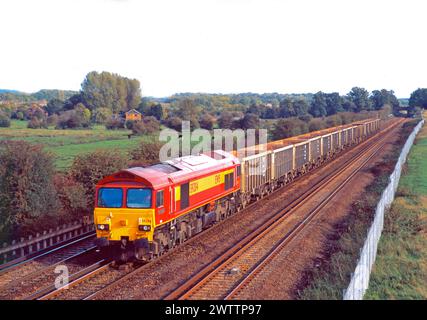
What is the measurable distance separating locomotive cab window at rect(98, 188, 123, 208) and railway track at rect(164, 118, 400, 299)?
3.47 m

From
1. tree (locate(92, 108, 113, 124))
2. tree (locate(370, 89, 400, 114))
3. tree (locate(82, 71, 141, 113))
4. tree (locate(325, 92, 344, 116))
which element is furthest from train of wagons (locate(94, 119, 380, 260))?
tree (locate(370, 89, 400, 114))

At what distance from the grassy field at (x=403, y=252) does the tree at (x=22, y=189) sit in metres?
15.2

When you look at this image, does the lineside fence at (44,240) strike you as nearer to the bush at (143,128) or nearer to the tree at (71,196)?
the tree at (71,196)

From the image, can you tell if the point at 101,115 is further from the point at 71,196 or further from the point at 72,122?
the point at 71,196

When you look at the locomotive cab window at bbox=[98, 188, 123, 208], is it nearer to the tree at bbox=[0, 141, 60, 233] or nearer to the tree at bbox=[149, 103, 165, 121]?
the tree at bbox=[0, 141, 60, 233]

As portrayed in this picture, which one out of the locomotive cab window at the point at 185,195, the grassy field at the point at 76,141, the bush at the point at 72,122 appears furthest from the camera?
the bush at the point at 72,122

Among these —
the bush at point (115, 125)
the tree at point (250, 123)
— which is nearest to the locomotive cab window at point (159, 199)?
the tree at point (250, 123)

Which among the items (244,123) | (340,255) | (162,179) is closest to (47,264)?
(162,179)

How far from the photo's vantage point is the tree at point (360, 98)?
467 feet

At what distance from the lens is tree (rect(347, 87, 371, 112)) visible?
467 ft

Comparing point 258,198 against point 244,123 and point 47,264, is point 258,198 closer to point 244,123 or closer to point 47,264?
point 47,264

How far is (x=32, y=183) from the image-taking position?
2342cm

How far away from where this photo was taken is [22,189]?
23328 millimetres
